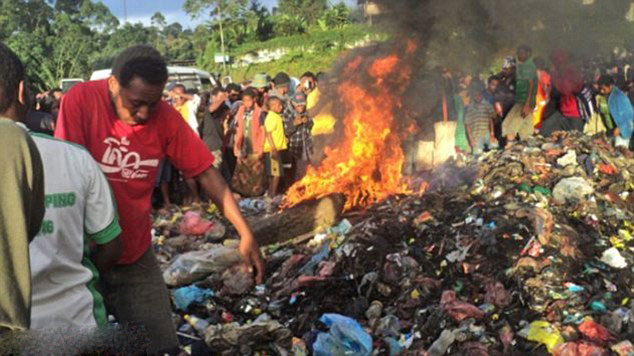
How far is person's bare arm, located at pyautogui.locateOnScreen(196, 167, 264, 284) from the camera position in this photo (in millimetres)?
3684

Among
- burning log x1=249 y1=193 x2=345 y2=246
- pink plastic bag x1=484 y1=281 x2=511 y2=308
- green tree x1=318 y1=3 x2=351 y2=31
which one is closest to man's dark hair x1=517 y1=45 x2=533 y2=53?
green tree x1=318 y1=3 x2=351 y2=31

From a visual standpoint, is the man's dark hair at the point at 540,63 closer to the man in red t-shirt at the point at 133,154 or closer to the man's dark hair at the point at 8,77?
the man in red t-shirt at the point at 133,154

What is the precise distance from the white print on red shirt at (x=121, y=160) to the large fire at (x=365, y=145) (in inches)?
203

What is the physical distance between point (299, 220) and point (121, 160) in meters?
4.90

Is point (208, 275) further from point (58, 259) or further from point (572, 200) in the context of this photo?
point (58, 259)

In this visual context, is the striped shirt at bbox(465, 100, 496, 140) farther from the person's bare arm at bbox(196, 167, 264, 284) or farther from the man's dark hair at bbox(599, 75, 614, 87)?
the person's bare arm at bbox(196, 167, 264, 284)

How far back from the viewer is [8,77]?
2.38 meters

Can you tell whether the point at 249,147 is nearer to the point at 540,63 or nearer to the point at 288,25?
the point at 540,63

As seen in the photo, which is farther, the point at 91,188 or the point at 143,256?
the point at 143,256

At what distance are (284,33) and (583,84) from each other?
15454 mm

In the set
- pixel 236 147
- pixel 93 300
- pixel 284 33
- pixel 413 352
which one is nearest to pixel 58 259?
pixel 93 300

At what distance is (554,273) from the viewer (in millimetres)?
6156

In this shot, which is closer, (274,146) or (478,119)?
(274,146)

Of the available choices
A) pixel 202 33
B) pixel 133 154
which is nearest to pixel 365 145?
pixel 133 154
